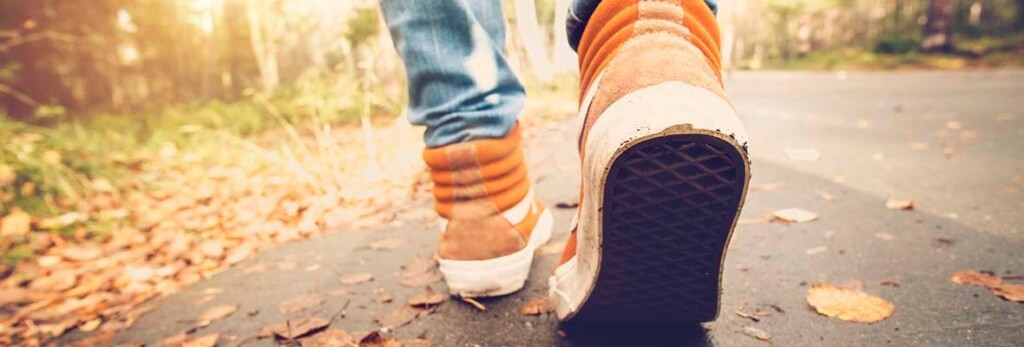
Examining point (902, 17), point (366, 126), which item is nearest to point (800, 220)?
point (366, 126)

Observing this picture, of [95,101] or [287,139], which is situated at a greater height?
[95,101]

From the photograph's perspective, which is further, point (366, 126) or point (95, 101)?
point (95, 101)

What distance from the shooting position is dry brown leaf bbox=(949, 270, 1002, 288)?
948 millimetres

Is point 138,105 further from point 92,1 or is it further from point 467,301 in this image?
point 467,301

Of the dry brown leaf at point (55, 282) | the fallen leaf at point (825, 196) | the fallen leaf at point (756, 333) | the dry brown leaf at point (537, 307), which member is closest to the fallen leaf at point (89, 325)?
the dry brown leaf at point (55, 282)

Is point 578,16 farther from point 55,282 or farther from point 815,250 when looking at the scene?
point 55,282

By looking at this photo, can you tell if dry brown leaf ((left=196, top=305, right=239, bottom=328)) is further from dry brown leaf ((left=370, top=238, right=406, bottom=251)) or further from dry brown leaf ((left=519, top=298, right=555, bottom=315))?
dry brown leaf ((left=519, top=298, right=555, bottom=315))

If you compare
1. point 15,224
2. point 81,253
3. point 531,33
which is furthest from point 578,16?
point 531,33

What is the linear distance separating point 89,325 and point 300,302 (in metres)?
0.56

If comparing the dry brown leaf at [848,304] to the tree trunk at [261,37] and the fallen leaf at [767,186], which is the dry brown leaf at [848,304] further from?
the tree trunk at [261,37]

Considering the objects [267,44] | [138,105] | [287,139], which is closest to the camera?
[287,139]

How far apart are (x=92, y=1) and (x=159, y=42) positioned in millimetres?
3090

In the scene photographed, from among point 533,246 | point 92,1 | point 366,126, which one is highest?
point 92,1

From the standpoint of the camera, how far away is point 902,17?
16969 mm
